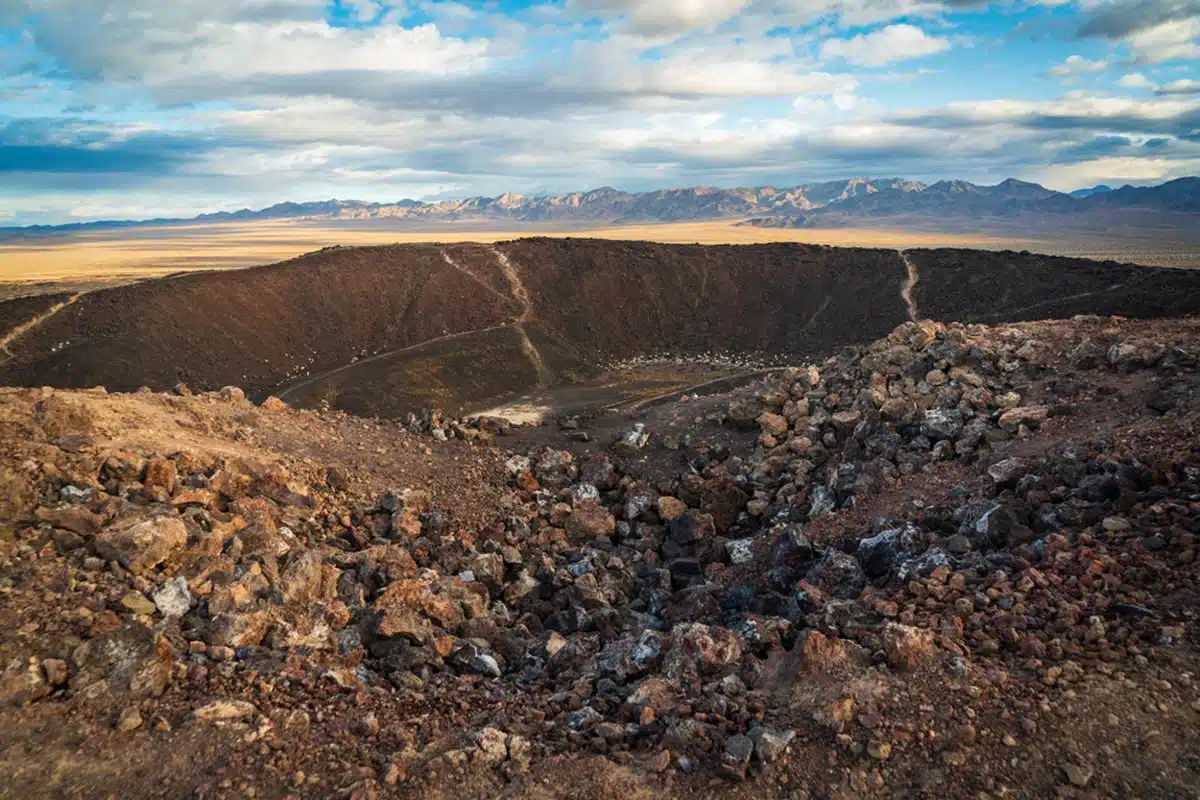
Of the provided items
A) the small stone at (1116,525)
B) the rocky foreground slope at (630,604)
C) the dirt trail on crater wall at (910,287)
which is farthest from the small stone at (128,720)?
the dirt trail on crater wall at (910,287)

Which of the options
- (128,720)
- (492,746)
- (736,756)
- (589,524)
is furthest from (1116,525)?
(128,720)

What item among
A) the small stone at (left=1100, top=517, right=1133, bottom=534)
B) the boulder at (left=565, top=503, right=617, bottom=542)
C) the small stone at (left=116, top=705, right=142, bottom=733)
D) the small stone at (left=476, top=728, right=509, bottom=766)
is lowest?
the boulder at (left=565, top=503, right=617, bottom=542)

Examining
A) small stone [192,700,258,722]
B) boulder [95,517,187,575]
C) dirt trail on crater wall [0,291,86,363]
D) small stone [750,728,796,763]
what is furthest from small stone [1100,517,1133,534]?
dirt trail on crater wall [0,291,86,363]

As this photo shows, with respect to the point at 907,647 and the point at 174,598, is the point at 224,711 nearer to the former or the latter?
the point at 174,598

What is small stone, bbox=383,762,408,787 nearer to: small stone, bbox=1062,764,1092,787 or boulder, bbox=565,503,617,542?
small stone, bbox=1062,764,1092,787

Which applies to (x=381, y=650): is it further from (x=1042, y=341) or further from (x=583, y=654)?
(x=1042, y=341)

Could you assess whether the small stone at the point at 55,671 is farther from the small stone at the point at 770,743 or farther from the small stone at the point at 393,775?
the small stone at the point at 770,743
